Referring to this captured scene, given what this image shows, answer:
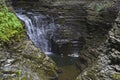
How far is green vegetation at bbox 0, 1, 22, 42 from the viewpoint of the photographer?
9562 mm

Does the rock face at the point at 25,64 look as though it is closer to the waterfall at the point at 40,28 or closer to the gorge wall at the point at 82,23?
the gorge wall at the point at 82,23

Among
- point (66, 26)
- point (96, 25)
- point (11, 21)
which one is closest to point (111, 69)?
point (11, 21)

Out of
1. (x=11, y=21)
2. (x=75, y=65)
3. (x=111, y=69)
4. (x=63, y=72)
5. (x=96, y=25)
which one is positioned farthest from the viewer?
(x=96, y=25)

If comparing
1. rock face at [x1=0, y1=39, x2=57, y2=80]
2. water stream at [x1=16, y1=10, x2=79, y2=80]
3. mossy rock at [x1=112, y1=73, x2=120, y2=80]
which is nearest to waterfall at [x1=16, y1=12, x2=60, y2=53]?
water stream at [x1=16, y1=10, x2=79, y2=80]

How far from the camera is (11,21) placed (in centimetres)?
1024

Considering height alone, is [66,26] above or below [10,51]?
below

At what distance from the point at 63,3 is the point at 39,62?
25.0 ft

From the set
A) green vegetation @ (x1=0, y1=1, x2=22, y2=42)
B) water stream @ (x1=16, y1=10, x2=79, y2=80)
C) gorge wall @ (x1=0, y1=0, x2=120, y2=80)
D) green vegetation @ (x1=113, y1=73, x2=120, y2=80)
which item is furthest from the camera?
water stream @ (x1=16, y1=10, x2=79, y2=80)

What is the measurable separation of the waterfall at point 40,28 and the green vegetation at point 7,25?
4.30 meters

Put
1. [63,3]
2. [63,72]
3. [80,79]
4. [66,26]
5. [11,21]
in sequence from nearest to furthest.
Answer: [80,79] < [11,21] < [63,72] < [66,26] < [63,3]

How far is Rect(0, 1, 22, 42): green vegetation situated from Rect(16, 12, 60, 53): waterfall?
430cm

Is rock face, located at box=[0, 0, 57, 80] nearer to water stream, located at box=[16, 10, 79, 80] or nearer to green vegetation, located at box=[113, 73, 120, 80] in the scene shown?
green vegetation, located at box=[113, 73, 120, 80]

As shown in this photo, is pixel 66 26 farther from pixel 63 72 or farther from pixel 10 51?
pixel 10 51

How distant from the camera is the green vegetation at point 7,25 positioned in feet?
31.4
